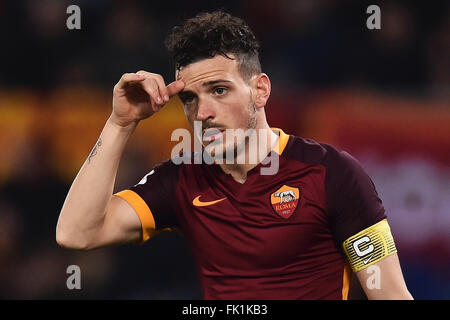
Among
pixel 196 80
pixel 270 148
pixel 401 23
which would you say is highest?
pixel 401 23

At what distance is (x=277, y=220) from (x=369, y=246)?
1.28ft

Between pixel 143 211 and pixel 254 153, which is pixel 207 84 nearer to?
pixel 254 153

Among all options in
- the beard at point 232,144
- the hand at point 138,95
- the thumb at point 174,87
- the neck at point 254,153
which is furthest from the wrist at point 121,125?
the neck at point 254,153

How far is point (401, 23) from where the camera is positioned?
545cm

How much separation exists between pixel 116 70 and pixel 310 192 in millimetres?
2855

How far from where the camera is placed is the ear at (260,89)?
9.85 ft

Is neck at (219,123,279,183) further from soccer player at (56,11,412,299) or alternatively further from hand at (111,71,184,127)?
hand at (111,71,184,127)

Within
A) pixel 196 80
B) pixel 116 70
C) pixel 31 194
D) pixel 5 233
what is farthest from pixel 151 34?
pixel 196 80

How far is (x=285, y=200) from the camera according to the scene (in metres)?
2.86

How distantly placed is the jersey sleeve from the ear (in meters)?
0.48

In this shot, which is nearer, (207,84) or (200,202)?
(207,84)

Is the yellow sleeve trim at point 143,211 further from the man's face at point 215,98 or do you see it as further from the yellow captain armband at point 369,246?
the yellow captain armband at point 369,246

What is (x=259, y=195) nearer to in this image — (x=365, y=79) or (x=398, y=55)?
(x=365, y=79)

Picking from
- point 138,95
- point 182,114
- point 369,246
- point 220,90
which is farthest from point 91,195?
point 182,114
